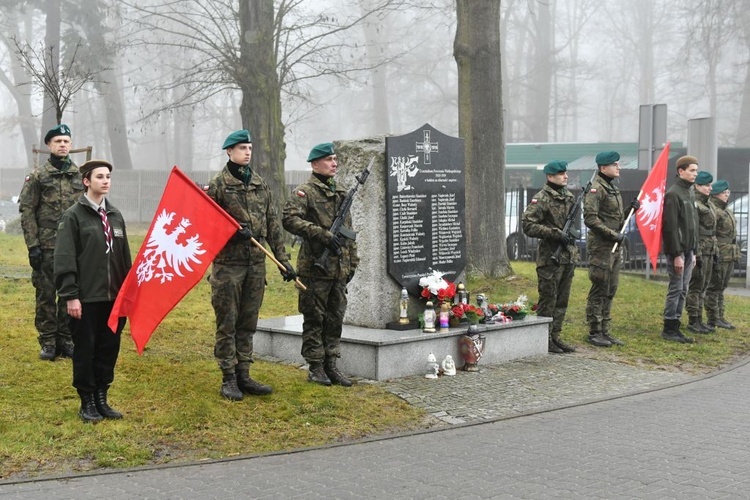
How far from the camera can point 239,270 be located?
8.09 m

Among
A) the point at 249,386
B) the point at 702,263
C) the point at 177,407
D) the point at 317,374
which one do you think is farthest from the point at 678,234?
the point at 177,407

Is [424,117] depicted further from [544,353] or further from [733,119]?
[544,353]

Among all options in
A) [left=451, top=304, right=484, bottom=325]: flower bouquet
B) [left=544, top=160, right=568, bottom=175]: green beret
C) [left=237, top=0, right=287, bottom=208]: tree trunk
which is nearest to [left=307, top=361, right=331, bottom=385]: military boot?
[left=451, top=304, right=484, bottom=325]: flower bouquet

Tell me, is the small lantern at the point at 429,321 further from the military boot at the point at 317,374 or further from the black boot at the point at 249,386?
the black boot at the point at 249,386


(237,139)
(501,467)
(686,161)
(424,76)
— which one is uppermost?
(424,76)

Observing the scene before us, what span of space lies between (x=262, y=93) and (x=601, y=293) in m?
11.2

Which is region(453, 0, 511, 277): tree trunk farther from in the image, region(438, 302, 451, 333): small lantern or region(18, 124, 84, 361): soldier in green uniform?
region(18, 124, 84, 361): soldier in green uniform

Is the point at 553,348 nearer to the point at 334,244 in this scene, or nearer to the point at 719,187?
the point at 334,244

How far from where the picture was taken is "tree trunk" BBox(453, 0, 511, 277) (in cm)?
1645

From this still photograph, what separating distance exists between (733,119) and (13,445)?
61692 mm

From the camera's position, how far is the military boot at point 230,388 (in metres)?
8.03

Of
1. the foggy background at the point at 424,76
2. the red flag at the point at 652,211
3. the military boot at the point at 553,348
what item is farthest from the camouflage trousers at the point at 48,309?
the foggy background at the point at 424,76

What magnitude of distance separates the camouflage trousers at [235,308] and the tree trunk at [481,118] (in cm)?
856

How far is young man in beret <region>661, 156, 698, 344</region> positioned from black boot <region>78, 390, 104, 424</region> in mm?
7753
